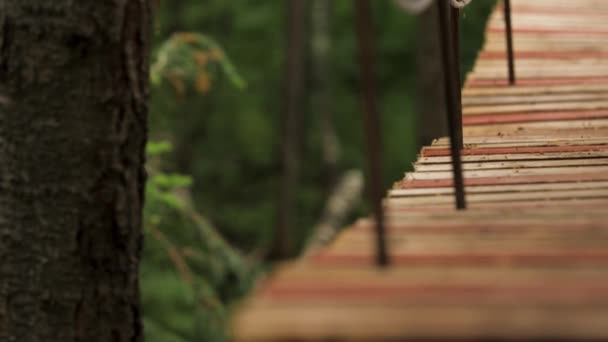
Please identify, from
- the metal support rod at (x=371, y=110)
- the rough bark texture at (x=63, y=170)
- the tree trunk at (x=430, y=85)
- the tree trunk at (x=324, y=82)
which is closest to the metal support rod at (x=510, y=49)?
the rough bark texture at (x=63, y=170)

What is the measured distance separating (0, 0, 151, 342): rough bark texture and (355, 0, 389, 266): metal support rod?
128 centimetres

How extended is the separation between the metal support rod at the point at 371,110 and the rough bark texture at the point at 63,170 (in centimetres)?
128

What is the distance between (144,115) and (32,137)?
327mm

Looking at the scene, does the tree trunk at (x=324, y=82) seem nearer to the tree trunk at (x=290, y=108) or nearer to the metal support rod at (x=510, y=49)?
the tree trunk at (x=290, y=108)

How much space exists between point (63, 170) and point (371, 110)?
53.9 inches

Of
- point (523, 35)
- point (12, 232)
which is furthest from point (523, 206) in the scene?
point (523, 35)

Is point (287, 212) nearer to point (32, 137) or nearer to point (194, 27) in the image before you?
point (194, 27)

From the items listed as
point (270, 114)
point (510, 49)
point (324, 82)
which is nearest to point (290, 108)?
point (324, 82)

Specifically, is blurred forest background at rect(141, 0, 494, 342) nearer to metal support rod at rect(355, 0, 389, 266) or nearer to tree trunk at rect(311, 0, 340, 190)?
tree trunk at rect(311, 0, 340, 190)

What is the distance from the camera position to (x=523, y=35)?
5688 millimetres

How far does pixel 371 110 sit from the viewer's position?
2160 mm

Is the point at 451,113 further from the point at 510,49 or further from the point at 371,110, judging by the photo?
the point at 510,49

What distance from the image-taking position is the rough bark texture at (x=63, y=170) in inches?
129

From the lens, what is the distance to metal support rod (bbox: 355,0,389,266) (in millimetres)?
2158
